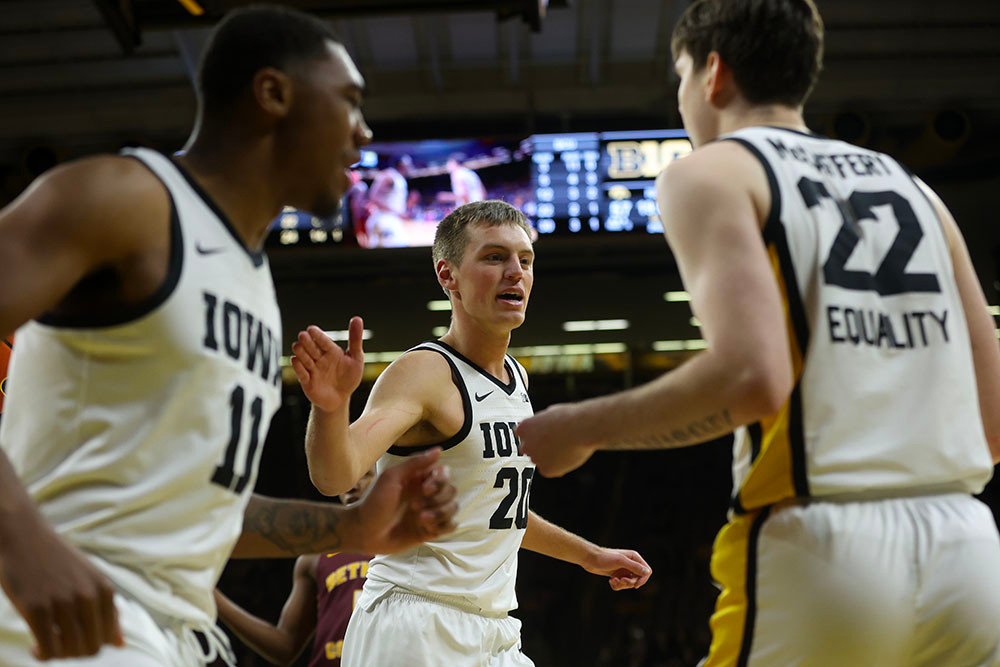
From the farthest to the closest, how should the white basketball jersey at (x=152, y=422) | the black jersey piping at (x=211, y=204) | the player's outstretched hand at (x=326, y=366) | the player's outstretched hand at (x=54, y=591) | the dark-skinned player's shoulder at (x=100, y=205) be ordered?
the player's outstretched hand at (x=326, y=366) → the black jersey piping at (x=211, y=204) → the white basketball jersey at (x=152, y=422) → the dark-skinned player's shoulder at (x=100, y=205) → the player's outstretched hand at (x=54, y=591)

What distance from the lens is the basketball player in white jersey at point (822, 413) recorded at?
7.17 feet

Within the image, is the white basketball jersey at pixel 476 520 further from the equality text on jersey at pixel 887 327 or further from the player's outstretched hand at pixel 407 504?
the equality text on jersey at pixel 887 327

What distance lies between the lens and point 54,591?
1.72m

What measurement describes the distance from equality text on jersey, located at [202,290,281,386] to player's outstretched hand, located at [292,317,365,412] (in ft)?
1.96

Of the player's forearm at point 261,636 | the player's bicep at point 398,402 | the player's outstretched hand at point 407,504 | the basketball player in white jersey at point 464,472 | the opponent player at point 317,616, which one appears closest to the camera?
the player's outstretched hand at point 407,504

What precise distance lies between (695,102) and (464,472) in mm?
1716

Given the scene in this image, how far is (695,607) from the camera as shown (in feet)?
55.1

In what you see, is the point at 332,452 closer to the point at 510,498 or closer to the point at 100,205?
the point at 510,498

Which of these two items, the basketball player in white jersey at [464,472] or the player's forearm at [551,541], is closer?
the basketball player in white jersey at [464,472]

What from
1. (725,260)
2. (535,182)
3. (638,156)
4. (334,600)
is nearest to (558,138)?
(535,182)

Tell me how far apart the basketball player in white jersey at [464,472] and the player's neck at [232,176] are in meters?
1.08

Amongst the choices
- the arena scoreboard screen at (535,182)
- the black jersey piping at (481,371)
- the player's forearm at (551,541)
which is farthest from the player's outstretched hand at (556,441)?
the arena scoreboard screen at (535,182)

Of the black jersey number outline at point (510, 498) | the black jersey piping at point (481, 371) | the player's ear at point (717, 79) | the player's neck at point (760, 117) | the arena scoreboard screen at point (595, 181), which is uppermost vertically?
the arena scoreboard screen at point (595, 181)

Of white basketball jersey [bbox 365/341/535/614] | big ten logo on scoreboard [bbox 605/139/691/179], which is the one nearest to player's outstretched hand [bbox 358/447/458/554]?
white basketball jersey [bbox 365/341/535/614]
